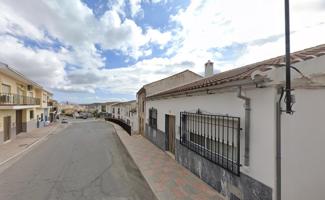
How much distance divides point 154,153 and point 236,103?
28.4 feet

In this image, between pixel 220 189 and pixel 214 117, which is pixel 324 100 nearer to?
pixel 214 117

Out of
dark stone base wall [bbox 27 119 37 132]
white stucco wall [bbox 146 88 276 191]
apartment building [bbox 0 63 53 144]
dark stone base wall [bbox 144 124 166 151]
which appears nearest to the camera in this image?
white stucco wall [bbox 146 88 276 191]

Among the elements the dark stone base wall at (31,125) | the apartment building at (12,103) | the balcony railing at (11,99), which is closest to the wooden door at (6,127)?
the apartment building at (12,103)

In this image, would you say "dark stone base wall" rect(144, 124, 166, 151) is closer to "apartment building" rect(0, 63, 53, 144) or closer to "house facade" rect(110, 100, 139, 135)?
"house facade" rect(110, 100, 139, 135)

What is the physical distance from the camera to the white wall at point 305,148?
4711 millimetres

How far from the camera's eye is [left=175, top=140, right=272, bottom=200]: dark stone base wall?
5.22 meters

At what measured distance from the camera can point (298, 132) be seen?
15.6 feet

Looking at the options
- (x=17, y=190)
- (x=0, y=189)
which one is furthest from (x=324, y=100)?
(x=0, y=189)

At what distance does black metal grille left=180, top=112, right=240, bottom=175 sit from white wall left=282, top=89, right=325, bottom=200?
1.25 metres

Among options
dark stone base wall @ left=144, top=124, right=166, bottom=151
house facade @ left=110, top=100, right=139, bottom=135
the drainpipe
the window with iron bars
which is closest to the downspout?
the drainpipe

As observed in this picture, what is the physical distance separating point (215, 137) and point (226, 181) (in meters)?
1.34

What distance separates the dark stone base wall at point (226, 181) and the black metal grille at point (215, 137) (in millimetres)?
193

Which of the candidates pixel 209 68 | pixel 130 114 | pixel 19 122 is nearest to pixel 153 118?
pixel 209 68

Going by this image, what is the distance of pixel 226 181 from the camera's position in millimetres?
6504
